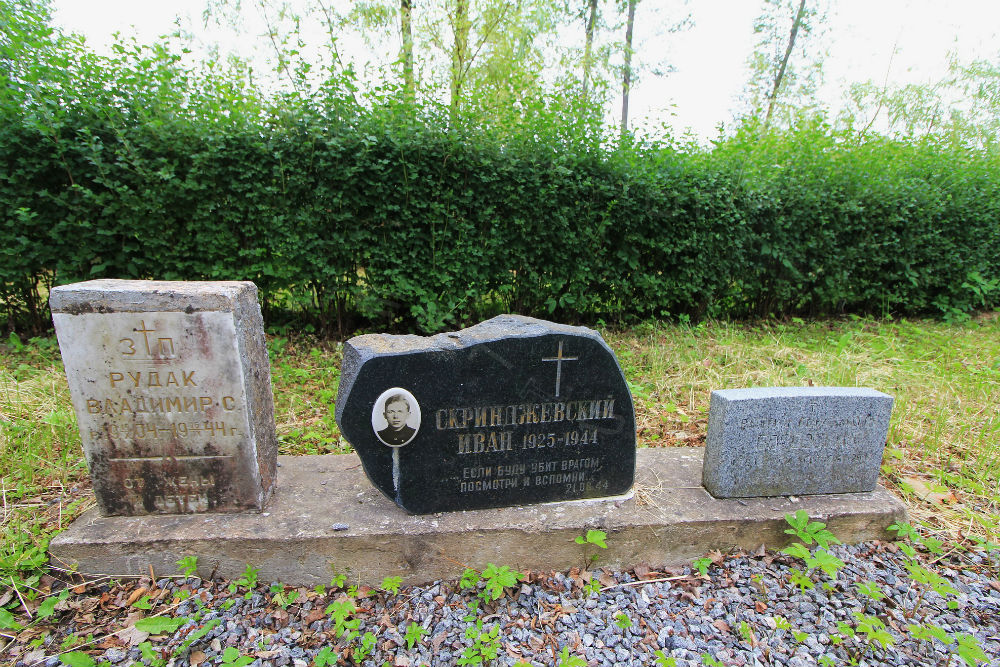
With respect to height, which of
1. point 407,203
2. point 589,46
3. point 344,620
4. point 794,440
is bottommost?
point 344,620

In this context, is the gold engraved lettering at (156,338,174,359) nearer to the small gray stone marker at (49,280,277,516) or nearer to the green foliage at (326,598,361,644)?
the small gray stone marker at (49,280,277,516)

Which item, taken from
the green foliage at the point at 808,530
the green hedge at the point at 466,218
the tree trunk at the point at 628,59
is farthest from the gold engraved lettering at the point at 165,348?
the tree trunk at the point at 628,59

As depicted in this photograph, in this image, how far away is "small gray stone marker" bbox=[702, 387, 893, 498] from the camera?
7.54 feet

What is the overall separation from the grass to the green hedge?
0.60m

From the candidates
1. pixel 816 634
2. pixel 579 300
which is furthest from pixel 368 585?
pixel 579 300

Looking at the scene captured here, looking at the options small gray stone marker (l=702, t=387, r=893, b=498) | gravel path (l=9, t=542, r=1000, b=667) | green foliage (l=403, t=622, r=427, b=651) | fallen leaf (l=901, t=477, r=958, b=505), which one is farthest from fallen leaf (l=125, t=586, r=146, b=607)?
fallen leaf (l=901, t=477, r=958, b=505)

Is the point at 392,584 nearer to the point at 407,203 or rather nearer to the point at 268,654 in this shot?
the point at 268,654

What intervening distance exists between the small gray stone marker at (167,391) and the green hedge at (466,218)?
8.25ft

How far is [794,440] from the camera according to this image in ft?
7.70

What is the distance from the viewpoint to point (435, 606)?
6.62 feet

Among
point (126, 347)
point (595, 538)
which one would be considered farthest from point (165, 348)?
point (595, 538)

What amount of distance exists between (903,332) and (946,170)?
2.26 metres

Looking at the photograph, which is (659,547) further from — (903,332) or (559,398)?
(903,332)

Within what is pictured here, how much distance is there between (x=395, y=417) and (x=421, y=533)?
526mm
